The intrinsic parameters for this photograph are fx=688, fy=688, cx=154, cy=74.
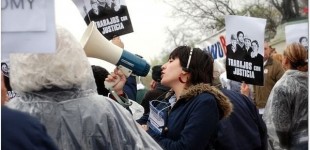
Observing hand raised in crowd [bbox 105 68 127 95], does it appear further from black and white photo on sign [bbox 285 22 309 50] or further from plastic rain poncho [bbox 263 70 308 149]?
black and white photo on sign [bbox 285 22 309 50]

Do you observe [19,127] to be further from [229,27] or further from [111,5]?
[111,5]

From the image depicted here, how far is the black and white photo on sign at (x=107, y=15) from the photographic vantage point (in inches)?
248

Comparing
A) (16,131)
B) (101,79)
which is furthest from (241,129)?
(16,131)

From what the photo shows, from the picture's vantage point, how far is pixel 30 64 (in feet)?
9.91

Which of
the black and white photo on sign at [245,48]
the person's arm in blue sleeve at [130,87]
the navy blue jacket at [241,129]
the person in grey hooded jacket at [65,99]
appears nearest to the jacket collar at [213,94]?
the navy blue jacket at [241,129]

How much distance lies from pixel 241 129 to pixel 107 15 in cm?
240

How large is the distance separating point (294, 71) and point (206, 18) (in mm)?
20176

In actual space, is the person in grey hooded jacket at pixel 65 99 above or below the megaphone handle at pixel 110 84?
above

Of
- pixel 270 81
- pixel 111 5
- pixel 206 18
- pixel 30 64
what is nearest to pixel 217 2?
pixel 206 18

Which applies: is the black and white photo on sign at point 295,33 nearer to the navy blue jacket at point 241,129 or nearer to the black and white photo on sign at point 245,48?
the black and white photo on sign at point 245,48

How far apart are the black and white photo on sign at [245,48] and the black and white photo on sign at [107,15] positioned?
118cm

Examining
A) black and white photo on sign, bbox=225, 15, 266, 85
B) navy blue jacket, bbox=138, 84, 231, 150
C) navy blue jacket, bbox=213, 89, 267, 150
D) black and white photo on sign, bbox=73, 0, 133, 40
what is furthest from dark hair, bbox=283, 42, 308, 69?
black and white photo on sign, bbox=73, 0, 133, 40

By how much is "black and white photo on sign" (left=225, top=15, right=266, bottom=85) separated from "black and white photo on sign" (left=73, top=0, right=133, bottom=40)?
1.18 m

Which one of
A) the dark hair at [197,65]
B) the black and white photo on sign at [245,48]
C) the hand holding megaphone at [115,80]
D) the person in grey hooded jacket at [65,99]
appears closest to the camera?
the person in grey hooded jacket at [65,99]
